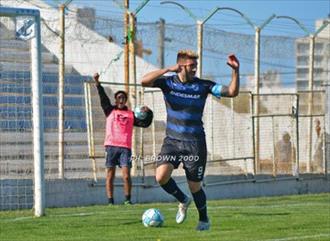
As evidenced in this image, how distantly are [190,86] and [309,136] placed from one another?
1269cm

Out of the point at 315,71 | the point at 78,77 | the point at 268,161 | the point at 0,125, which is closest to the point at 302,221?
the point at 0,125

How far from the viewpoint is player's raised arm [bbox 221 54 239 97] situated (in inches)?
464

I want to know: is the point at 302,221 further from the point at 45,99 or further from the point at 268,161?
the point at 268,161

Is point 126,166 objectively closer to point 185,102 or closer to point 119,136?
point 119,136

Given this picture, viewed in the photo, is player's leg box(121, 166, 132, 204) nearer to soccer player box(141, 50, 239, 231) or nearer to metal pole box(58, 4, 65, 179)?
metal pole box(58, 4, 65, 179)

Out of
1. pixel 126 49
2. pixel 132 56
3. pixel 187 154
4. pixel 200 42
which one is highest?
pixel 200 42

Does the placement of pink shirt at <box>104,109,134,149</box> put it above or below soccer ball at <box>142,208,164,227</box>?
above

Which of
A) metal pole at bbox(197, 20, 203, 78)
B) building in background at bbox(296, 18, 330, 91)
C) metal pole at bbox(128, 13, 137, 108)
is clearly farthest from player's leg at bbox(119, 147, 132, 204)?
building in background at bbox(296, 18, 330, 91)

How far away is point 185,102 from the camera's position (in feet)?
41.1

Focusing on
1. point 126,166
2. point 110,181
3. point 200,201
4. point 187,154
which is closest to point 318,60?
point 126,166

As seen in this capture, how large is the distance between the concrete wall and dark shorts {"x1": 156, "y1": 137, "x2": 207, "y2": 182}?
224 inches

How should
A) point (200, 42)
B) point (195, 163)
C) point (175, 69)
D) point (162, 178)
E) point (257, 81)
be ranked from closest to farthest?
1. point (175, 69)
2. point (195, 163)
3. point (162, 178)
4. point (200, 42)
5. point (257, 81)

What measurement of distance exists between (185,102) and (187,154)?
2.07 feet

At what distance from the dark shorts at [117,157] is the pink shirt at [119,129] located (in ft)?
0.31
